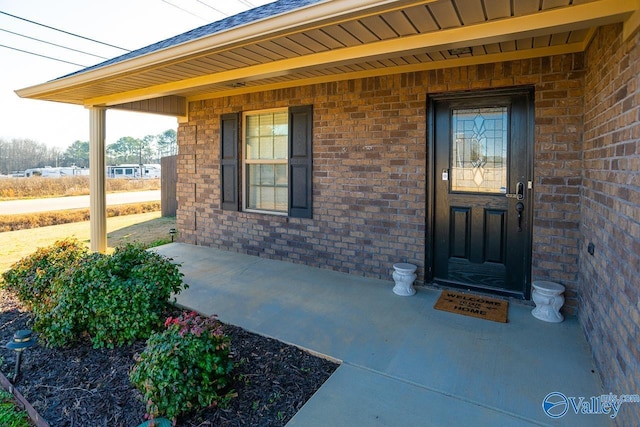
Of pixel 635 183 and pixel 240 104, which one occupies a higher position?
pixel 240 104

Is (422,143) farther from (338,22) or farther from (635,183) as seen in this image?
(635,183)

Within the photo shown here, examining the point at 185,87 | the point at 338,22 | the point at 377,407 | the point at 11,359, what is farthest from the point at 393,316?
the point at 185,87

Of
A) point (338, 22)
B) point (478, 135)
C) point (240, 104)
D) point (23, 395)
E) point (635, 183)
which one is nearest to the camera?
point (635, 183)

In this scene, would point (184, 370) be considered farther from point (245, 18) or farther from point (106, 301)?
point (245, 18)

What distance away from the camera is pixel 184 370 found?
6.69 feet

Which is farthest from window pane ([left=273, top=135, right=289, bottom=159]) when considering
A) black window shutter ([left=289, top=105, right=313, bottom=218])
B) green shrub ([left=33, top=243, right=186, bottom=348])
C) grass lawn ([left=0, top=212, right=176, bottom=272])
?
grass lawn ([left=0, top=212, right=176, bottom=272])

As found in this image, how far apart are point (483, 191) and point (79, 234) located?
815 centimetres

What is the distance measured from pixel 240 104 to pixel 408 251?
3321 mm

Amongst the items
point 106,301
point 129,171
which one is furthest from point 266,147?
point 129,171

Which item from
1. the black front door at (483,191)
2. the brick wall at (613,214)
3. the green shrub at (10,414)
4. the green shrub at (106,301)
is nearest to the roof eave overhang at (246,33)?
the brick wall at (613,214)

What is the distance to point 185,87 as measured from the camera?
14.3 ft

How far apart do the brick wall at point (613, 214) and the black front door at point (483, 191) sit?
0.58m

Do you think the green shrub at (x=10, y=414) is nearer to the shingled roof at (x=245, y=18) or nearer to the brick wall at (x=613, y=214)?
the shingled roof at (x=245, y=18)

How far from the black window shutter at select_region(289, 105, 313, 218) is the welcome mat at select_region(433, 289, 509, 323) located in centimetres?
206
